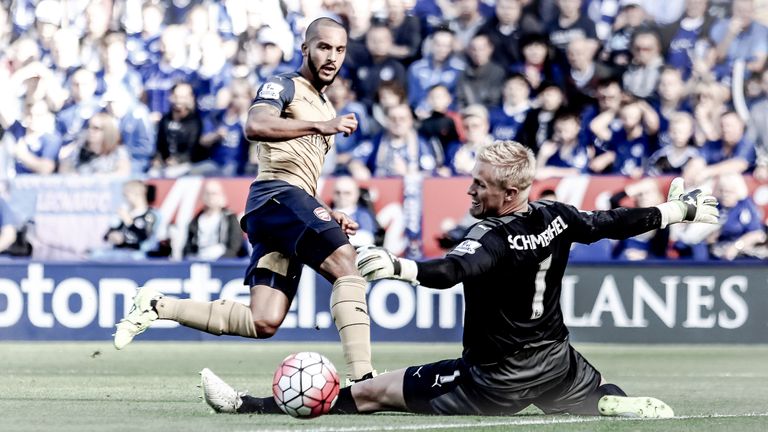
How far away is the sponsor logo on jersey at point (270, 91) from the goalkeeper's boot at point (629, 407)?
2.56 meters

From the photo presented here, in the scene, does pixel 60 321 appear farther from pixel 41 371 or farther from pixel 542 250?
pixel 542 250

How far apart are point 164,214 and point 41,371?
4.15 metres

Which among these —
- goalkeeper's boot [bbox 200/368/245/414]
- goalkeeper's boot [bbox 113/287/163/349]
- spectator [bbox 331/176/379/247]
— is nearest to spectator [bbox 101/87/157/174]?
spectator [bbox 331/176/379/247]

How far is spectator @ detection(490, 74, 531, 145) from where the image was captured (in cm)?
1534

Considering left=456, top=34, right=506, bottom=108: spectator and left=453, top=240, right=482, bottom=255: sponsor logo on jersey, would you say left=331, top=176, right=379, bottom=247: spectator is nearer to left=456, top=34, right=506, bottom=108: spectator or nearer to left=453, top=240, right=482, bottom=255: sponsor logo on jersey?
left=456, top=34, right=506, bottom=108: spectator

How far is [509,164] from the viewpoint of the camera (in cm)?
646

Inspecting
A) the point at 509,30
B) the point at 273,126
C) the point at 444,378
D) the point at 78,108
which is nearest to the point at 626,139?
the point at 509,30

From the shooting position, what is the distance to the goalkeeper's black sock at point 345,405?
275 inches

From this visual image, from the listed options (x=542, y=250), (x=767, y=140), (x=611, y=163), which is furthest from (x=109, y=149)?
(x=542, y=250)

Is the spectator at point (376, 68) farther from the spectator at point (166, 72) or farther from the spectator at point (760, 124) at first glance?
the spectator at point (760, 124)

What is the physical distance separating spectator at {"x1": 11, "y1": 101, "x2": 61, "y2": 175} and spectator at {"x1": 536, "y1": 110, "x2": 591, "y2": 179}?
605cm

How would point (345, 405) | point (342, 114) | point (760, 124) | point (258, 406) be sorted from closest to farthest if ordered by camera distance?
point (345, 405), point (258, 406), point (760, 124), point (342, 114)

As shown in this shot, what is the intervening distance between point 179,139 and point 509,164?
1008 cm

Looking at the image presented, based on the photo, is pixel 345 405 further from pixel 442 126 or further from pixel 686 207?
pixel 442 126
